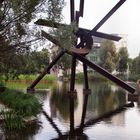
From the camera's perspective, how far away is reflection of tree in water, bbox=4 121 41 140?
41.2ft

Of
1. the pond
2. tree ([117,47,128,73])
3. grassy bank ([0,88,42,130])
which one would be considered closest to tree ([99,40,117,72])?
tree ([117,47,128,73])

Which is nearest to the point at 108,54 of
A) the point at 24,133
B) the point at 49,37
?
the point at 49,37

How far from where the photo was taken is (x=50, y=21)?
526 inches

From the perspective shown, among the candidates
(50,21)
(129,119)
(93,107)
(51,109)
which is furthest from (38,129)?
(93,107)

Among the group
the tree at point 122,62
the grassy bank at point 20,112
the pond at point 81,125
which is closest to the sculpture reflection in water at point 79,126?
the pond at point 81,125

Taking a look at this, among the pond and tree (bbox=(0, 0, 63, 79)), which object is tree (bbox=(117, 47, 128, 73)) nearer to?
the pond

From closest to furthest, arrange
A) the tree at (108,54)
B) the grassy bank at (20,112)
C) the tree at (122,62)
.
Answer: the grassy bank at (20,112)
the tree at (108,54)
the tree at (122,62)

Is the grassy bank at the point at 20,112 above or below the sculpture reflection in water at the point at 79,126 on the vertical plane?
above

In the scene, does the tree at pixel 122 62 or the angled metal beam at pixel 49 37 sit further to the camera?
the tree at pixel 122 62

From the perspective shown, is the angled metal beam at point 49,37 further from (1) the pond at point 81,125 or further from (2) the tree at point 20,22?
(1) the pond at point 81,125

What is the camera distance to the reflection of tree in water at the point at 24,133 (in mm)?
12570

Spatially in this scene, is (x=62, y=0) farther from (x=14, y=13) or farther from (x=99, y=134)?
(x=99, y=134)

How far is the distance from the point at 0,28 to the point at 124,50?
2845 inches

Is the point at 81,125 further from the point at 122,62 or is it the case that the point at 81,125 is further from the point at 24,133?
the point at 122,62
